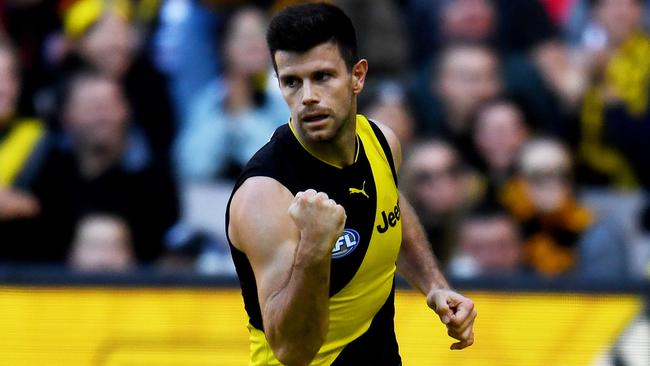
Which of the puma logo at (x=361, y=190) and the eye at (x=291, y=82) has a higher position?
the eye at (x=291, y=82)

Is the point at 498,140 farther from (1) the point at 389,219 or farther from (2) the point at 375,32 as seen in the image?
(1) the point at 389,219

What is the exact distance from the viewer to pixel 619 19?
855cm

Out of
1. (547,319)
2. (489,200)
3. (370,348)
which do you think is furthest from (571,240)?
(370,348)

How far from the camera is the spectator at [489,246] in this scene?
7902 mm

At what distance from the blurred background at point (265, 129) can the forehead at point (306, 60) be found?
3.02 m

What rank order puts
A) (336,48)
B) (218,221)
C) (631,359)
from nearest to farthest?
(336,48), (631,359), (218,221)

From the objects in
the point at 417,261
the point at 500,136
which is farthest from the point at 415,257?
the point at 500,136

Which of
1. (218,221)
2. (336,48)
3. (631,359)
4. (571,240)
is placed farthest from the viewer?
(218,221)

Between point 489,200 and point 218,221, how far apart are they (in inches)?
68.6

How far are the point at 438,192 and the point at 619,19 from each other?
5.55 ft

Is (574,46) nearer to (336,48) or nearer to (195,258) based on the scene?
(195,258)

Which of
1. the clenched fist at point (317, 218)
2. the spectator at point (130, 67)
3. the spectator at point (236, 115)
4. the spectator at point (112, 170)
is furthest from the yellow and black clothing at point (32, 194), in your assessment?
the clenched fist at point (317, 218)

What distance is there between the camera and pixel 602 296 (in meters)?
6.99

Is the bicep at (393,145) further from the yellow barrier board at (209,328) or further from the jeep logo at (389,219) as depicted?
the yellow barrier board at (209,328)
